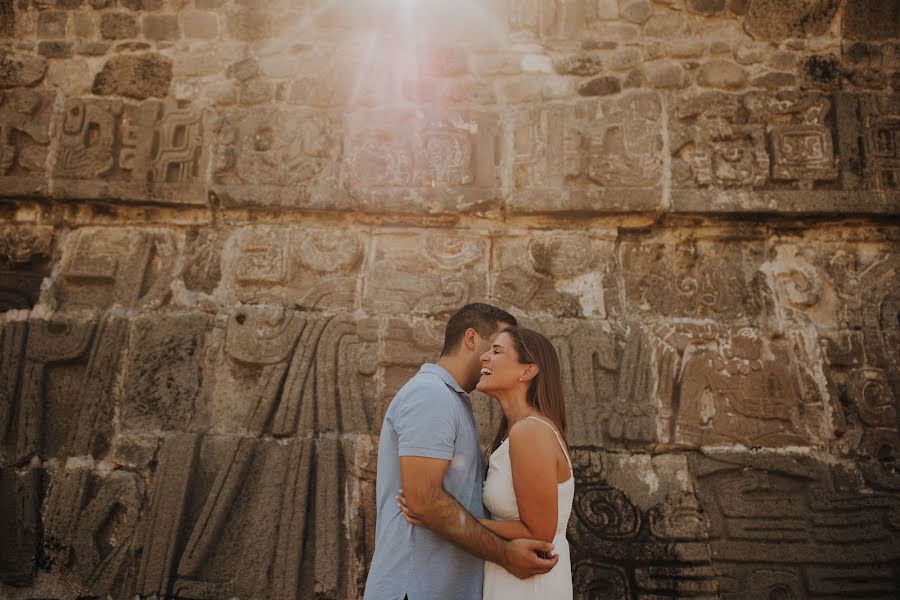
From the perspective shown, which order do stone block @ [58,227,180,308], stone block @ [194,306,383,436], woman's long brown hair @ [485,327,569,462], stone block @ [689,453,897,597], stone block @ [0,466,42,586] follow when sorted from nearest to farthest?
1. woman's long brown hair @ [485,327,569,462]
2. stone block @ [689,453,897,597]
3. stone block @ [0,466,42,586]
4. stone block @ [194,306,383,436]
5. stone block @ [58,227,180,308]

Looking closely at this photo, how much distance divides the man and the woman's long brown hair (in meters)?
0.24

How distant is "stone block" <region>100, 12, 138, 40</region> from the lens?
12.7 feet

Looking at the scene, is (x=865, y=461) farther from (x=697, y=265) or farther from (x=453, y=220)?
(x=453, y=220)

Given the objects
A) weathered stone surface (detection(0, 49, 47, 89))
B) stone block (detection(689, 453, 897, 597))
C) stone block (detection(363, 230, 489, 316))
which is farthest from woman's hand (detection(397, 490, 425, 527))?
weathered stone surface (detection(0, 49, 47, 89))

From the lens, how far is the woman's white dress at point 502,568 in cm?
211

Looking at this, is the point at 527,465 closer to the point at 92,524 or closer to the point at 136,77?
the point at 92,524

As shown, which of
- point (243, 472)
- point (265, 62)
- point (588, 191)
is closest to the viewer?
point (243, 472)

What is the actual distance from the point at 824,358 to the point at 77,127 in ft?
13.2

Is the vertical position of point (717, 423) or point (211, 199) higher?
point (211, 199)

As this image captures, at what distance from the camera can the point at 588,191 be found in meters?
3.53

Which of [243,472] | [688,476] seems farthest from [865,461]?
[243,472]

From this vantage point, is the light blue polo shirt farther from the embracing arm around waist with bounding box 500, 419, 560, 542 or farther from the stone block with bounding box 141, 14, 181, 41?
the stone block with bounding box 141, 14, 181, 41

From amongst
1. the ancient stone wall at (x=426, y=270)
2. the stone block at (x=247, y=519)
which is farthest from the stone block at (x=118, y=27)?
the stone block at (x=247, y=519)

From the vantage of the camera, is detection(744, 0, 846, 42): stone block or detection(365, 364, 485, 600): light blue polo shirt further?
detection(744, 0, 846, 42): stone block
